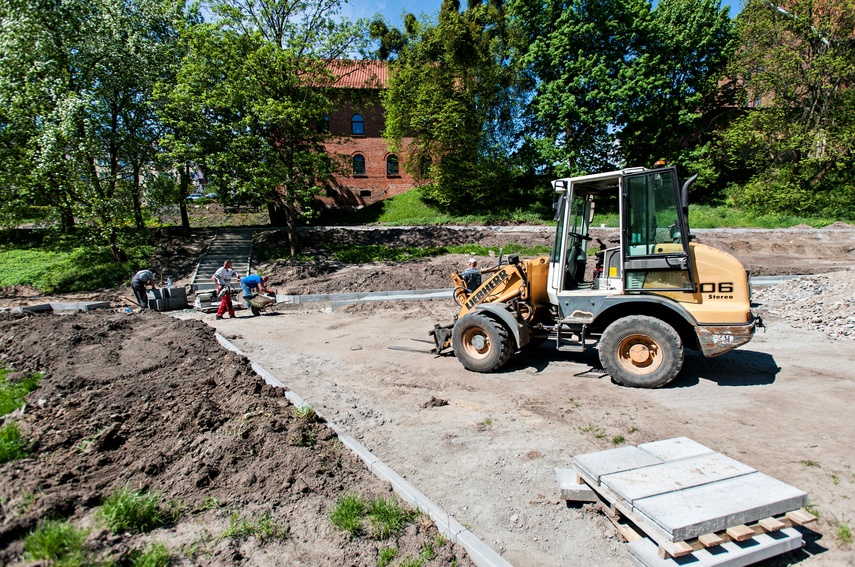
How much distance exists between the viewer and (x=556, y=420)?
5.35 meters

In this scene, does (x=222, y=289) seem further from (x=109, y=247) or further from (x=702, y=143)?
(x=702, y=143)

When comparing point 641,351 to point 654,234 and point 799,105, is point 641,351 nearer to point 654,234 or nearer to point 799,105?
point 654,234

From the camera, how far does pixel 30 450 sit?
161 inches

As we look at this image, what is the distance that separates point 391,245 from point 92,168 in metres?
11.9

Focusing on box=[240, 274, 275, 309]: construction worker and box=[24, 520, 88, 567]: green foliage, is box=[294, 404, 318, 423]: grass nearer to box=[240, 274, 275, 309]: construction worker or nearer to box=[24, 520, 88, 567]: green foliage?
box=[24, 520, 88, 567]: green foliage

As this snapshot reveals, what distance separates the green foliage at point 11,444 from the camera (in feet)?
12.8

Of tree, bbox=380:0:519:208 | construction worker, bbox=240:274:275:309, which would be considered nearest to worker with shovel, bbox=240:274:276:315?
construction worker, bbox=240:274:275:309

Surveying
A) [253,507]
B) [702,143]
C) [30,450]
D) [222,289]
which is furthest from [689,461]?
[702,143]

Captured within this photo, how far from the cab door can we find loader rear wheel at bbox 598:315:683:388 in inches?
21.0

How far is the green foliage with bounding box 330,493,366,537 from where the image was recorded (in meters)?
3.35

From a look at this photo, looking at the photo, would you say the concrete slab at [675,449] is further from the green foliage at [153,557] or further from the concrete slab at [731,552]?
the green foliage at [153,557]

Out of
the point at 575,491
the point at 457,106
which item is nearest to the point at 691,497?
the point at 575,491

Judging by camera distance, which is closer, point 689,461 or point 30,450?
point 689,461

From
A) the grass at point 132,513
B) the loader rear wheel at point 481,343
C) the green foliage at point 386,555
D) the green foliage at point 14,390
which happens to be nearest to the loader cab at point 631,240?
the loader rear wheel at point 481,343
